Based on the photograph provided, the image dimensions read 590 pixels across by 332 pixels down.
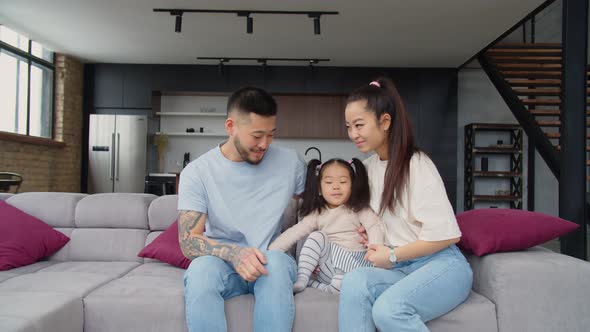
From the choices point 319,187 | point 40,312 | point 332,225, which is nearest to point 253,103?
point 319,187

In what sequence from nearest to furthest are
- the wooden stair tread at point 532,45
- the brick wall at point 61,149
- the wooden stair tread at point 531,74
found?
1. the brick wall at point 61,149
2. the wooden stair tread at point 531,74
3. the wooden stair tread at point 532,45

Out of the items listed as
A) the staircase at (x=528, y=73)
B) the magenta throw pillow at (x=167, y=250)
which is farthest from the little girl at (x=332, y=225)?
the staircase at (x=528, y=73)

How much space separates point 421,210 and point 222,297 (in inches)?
29.6

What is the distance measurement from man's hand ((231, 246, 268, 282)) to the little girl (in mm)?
230

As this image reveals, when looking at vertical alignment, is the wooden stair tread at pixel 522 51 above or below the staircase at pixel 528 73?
above

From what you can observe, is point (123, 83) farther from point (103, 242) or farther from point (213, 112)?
point (103, 242)

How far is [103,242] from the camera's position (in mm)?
2520

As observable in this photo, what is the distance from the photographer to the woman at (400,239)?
1497mm

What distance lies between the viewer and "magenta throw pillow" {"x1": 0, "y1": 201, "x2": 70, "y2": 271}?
7.40 ft

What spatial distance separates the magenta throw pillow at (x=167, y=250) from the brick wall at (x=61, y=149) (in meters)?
4.55

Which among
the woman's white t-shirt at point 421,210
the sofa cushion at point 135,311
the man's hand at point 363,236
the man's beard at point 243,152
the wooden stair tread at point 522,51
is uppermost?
the wooden stair tread at point 522,51

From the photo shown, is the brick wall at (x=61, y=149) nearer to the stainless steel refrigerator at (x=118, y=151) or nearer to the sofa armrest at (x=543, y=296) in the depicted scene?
the stainless steel refrigerator at (x=118, y=151)

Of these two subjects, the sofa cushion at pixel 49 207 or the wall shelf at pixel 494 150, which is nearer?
the sofa cushion at pixel 49 207

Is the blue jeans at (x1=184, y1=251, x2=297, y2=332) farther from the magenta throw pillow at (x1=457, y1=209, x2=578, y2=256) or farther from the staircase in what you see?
the staircase
